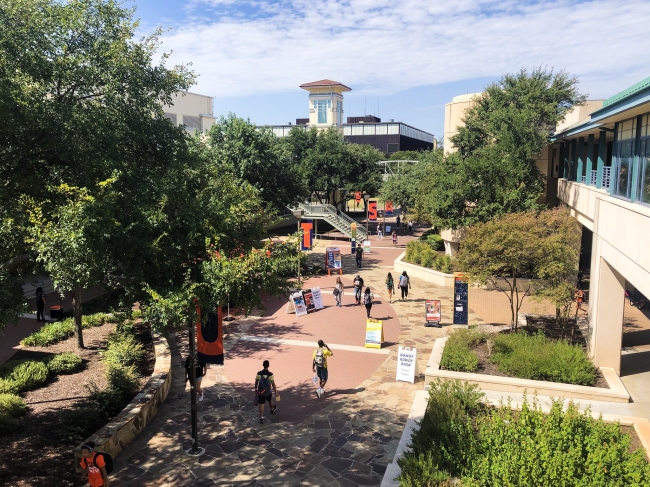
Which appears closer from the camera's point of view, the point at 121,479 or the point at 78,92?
the point at 121,479

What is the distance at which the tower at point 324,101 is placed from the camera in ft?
213

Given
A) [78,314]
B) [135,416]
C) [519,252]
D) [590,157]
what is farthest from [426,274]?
[135,416]

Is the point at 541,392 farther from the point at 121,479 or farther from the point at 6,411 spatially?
the point at 6,411

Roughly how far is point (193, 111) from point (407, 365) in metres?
39.5

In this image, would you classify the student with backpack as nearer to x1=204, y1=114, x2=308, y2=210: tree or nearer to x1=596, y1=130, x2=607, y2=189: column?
x1=596, y1=130, x2=607, y2=189: column

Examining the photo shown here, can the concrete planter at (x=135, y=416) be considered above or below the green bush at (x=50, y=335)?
below

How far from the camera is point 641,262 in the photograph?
31.1 feet

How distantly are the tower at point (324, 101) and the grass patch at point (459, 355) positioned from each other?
5336 centimetres

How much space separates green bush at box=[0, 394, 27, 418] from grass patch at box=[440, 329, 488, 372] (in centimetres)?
972

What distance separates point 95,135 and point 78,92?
2.50 metres

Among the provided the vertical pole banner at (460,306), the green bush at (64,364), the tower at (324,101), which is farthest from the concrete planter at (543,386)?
the tower at (324,101)

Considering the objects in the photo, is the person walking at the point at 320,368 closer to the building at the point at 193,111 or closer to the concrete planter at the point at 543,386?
the concrete planter at the point at 543,386

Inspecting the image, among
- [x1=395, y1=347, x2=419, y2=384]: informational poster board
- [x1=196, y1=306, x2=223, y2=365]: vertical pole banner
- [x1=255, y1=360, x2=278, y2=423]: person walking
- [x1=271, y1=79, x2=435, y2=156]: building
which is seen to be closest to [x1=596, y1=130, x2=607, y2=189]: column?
[x1=395, y1=347, x2=419, y2=384]: informational poster board

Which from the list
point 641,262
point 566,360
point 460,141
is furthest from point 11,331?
point 460,141
